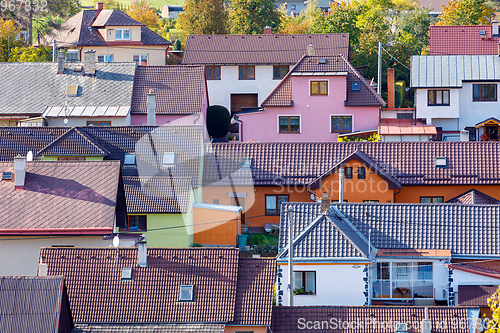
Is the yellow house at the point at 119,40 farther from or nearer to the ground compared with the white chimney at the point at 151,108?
farther from the ground

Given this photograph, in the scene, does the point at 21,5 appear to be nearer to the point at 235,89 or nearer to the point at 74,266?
the point at 235,89

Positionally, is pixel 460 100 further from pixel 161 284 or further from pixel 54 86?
pixel 161 284

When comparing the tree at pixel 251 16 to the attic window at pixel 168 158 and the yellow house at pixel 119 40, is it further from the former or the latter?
the attic window at pixel 168 158

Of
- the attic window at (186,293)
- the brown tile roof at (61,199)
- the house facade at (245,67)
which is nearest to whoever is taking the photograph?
the attic window at (186,293)

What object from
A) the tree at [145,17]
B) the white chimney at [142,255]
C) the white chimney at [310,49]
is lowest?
the white chimney at [142,255]

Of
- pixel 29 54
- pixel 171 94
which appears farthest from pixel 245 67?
pixel 29 54

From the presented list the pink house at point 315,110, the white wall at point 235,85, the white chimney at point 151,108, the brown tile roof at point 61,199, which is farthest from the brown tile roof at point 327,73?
the brown tile roof at point 61,199

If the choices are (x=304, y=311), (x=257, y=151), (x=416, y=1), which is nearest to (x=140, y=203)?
(x=257, y=151)
